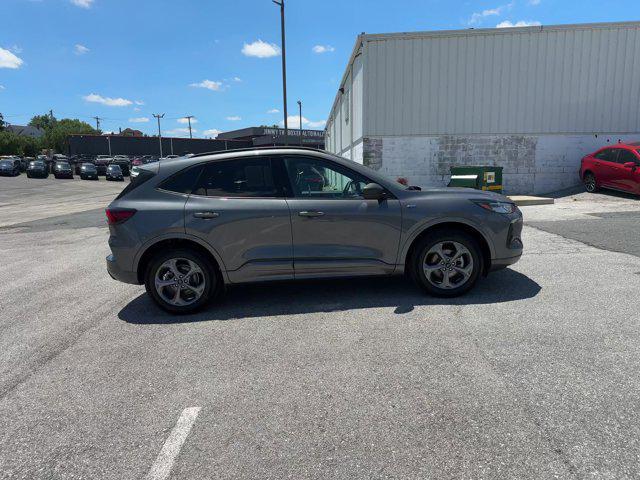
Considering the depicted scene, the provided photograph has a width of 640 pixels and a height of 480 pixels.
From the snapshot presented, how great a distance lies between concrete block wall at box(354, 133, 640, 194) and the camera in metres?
16.1

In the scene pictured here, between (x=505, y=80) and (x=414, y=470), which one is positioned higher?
(x=505, y=80)

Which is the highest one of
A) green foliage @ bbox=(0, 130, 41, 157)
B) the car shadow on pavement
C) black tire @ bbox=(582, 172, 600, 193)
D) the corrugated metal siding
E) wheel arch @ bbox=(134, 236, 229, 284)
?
green foliage @ bbox=(0, 130, 41, 157)

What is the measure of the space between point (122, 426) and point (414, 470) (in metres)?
1.72

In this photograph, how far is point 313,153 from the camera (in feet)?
14.9

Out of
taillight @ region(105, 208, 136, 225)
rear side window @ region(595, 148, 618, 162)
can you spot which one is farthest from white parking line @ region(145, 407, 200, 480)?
rear side window @ region(595, 148, 618, 162)

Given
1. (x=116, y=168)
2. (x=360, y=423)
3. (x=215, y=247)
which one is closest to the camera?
(x=360, y=423)

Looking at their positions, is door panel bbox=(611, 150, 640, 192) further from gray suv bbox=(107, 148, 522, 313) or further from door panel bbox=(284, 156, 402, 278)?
door panel bbox=(284, 156, 402, 278)

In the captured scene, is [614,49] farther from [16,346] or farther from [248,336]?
[16,346]

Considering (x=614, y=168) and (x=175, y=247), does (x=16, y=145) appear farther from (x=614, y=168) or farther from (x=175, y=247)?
(x=175, y=247)

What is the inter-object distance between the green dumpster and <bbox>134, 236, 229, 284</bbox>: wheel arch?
1098 cm

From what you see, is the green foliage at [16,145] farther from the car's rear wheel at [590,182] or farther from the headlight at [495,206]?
the headlight at [495,206]

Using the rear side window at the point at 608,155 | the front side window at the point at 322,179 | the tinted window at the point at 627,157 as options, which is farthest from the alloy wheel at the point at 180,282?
the rear side window at the point at 608,155

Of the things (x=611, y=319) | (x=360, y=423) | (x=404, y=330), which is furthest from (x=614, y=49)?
(x=360, y=423)

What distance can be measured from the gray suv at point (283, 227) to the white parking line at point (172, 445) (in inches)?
73.8
